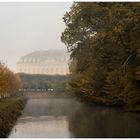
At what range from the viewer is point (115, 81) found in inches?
1730

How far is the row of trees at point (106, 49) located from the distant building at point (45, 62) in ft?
352

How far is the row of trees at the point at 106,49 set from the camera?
1389 inches

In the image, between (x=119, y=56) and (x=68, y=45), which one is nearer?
(x=119, y=56)

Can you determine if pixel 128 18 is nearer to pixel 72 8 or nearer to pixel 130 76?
pixel 130 76

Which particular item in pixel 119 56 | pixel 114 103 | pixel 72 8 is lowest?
pixel 114 103

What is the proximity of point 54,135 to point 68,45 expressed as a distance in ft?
90.0

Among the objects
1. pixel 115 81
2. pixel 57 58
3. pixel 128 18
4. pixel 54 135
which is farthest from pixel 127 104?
pixel 57 58

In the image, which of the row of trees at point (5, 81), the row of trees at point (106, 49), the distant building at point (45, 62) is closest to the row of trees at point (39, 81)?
the distant building at point (45, 62)

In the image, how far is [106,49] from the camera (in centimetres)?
3947

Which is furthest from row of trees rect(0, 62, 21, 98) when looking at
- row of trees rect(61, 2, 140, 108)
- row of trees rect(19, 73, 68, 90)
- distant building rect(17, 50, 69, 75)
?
distant building rect(17, 50, 69, 75)

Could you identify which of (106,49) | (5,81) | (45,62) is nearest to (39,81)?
(45,62)

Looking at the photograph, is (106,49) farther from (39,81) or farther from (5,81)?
(39,81)

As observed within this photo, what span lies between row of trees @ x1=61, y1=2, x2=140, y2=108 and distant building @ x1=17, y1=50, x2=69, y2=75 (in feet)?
352

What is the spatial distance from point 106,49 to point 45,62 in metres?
133
